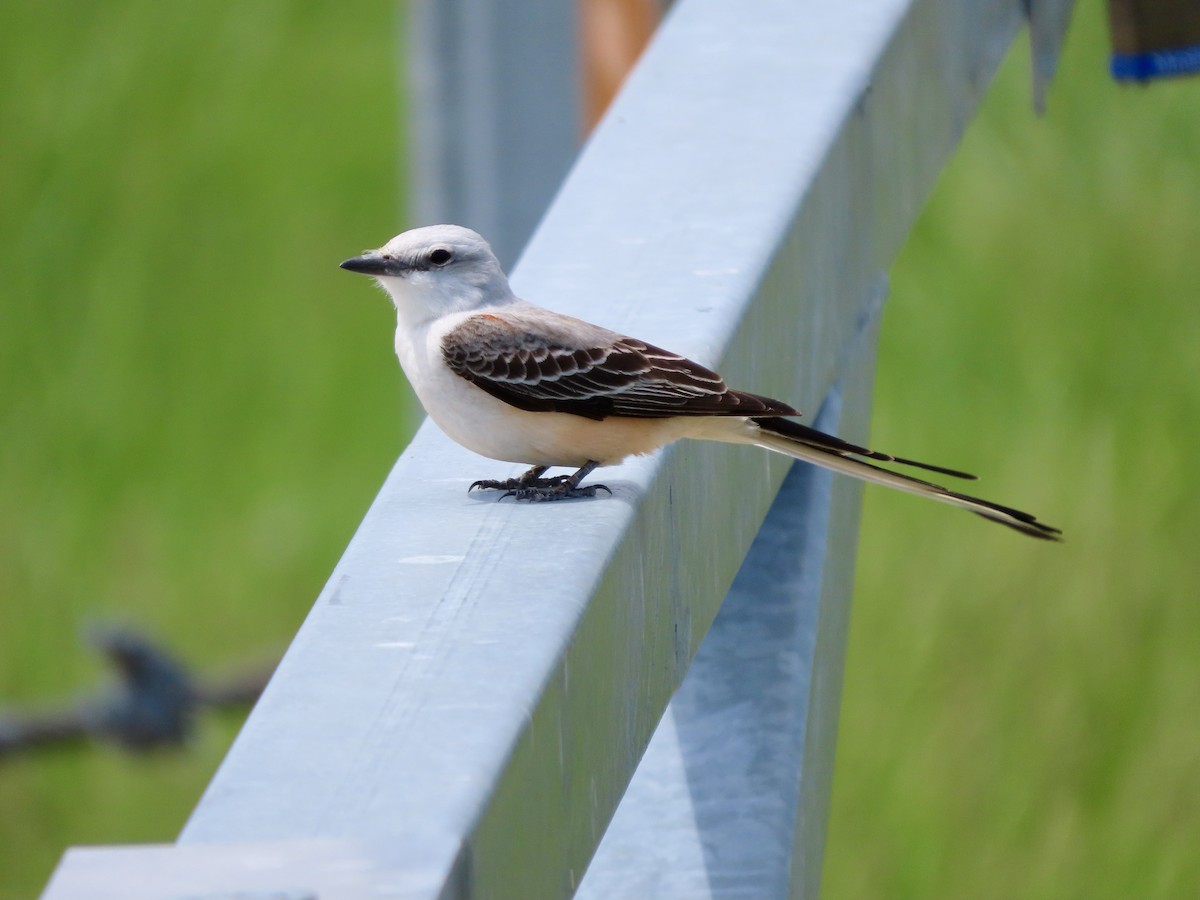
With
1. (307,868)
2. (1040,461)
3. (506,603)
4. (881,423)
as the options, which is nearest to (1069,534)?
(1040,461)

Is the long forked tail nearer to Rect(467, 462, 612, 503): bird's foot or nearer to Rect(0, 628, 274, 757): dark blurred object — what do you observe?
Rect(467, 462, 612, 503): bird's foot

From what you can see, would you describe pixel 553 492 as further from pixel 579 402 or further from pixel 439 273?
pixel 439 273

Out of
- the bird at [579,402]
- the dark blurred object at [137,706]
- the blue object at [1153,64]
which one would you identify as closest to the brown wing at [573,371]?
the bird at [579,402]

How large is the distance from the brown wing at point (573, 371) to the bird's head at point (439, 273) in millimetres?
148

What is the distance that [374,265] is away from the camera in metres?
3.25

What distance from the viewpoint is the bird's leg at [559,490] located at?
2.34 meters

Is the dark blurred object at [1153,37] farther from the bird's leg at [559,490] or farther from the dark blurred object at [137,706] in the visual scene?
the dark blurred object at [137,706]

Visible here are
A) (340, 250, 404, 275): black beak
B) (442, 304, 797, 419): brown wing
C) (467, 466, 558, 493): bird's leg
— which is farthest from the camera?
(340, 250, 404, 275): black beak

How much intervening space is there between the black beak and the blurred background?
3.78 metres

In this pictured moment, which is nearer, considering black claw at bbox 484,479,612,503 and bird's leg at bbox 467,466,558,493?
black claw at bbox 484,479,612,503

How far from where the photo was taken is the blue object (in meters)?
4.40

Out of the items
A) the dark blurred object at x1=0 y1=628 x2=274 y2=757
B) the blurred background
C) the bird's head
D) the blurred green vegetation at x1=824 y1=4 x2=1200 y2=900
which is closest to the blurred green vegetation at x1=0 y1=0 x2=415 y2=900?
the blurred background

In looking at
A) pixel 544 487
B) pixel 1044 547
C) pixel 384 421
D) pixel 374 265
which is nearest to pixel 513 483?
pixel 544 487

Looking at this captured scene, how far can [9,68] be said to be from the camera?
41.9 ft
